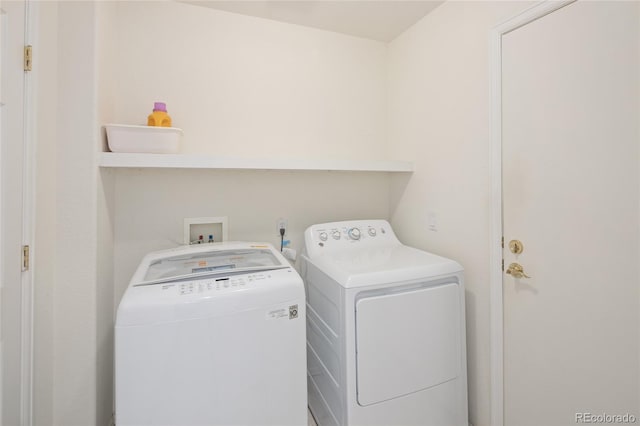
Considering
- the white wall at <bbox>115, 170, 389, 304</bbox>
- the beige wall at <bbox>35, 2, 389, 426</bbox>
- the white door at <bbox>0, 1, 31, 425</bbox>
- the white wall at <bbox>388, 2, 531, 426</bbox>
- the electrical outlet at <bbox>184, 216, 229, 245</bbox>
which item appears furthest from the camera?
the electrical outlet at <bbox>184, 216, 229, 245</bbox>

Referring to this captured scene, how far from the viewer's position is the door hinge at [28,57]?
1.06 metres

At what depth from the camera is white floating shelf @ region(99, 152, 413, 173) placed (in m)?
1.36

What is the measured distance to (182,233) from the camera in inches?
70.0

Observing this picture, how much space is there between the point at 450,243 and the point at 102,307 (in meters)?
1.85

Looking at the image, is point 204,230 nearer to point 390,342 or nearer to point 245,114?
point 245,114

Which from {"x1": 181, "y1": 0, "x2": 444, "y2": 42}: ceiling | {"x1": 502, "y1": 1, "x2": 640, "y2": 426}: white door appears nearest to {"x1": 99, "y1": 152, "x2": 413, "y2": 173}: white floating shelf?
{"x1": 502, "y1": 1, "x2": 640, "y2": 426}: white door

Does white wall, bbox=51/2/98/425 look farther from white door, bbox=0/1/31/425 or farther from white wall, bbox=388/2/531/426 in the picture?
white wall, bbox=388/2/531/426

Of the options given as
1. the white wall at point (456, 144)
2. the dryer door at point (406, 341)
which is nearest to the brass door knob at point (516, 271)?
the white wall at point (456, 144)

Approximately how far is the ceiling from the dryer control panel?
1.33 m

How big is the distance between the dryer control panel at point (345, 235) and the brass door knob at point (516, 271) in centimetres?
71

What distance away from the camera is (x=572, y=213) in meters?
1.17

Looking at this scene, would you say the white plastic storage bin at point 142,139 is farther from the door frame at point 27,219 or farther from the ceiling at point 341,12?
the ceiling at point 341,12

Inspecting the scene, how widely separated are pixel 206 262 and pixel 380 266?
882 millimetres

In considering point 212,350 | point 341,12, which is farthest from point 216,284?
point 341,12
